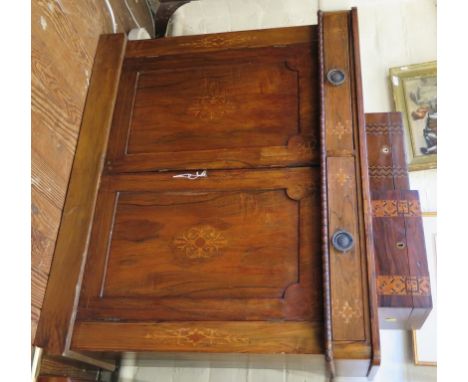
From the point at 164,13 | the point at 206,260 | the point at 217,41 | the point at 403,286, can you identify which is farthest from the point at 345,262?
the point at 164,13

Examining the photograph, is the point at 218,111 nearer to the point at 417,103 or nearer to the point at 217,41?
the point at 217,41

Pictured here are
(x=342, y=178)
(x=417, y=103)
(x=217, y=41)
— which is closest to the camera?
(x=342, y=178)

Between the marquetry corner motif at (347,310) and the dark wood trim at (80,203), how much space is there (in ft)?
1.71

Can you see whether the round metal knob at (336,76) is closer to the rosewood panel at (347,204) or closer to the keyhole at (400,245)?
the rosewood panel at (347,204)

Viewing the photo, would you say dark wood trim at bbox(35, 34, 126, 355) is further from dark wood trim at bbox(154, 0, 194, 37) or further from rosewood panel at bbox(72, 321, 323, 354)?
dark wood trim at bbox(154, 0, 194, 37)

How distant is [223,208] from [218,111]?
254 mm

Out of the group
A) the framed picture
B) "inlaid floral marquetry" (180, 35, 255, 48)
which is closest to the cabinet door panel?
"inlaid floral marquetry" (180, 35, 255, 48)

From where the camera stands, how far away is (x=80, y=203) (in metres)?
1.08

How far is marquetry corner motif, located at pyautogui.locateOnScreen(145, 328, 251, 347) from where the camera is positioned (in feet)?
2.89

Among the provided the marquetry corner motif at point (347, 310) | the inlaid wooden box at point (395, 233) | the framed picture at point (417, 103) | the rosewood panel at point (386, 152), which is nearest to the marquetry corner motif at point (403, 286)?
the inlaid wooden box at point (395, 233)

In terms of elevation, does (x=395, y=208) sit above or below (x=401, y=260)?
above

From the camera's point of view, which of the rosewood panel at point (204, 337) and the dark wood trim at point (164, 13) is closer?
the rosewood panel at point (204, 337)

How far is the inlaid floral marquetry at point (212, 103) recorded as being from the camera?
1.13 meters
